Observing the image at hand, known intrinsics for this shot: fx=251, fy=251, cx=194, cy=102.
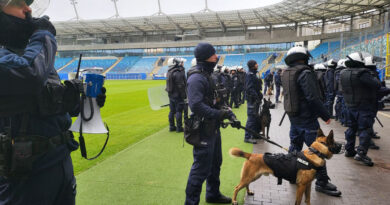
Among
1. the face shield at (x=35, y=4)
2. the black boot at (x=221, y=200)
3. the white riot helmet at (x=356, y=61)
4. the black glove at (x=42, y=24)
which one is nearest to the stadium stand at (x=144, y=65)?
the white riot helmet at (x=356, y=61)

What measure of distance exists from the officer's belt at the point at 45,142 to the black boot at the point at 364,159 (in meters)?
5.15

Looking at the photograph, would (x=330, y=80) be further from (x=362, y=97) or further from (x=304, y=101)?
(x=304, y=101)

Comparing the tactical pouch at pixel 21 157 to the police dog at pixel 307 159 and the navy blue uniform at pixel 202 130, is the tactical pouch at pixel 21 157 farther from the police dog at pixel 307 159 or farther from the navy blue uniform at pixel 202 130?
the police dog at pixel 307 159

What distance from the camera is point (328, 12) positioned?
3838 centimetres

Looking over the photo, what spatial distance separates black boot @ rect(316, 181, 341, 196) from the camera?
3.59 m

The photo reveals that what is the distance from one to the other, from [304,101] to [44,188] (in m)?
3.40

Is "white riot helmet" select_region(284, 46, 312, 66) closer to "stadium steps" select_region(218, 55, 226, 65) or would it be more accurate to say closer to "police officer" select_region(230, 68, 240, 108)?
"police officer" select_region(230, 68, 240, 108)

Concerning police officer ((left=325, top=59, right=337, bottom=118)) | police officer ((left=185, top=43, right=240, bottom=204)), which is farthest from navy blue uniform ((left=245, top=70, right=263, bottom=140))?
police officer ((left=325, top=59, right=337, bottom=118))

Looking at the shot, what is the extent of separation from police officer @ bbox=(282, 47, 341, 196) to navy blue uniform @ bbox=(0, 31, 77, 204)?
3.06 m

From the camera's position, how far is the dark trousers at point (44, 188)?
1558 mm

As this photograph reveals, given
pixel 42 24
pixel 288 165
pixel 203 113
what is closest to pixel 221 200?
pixel 288 165

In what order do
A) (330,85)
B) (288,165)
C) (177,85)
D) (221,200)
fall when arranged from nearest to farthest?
(288,165) → (221,200) → (177,85) → (330,85)

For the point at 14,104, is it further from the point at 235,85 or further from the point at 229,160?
the point at 235,85

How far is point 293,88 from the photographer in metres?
3.72
